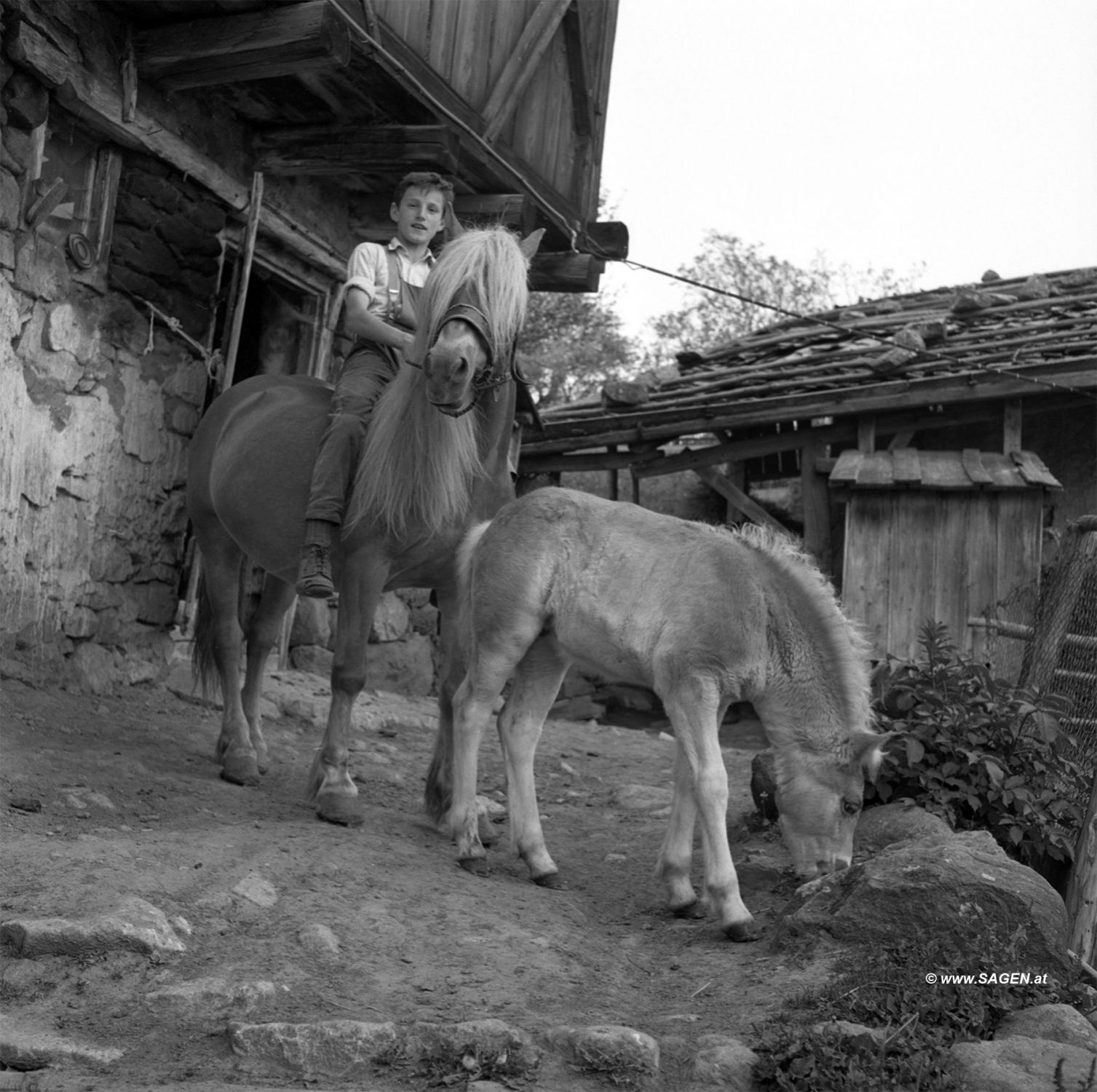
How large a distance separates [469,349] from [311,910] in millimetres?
2311

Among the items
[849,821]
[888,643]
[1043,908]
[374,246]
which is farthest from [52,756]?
[888,643]

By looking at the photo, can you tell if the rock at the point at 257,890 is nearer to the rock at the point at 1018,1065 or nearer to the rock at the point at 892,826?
the rock at the point at 1018,1065

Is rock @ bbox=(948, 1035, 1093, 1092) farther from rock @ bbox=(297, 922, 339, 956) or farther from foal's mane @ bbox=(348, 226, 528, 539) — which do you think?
foal's mane @ bbox=(348, 226, 528, 539)

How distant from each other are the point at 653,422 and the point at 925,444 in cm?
261

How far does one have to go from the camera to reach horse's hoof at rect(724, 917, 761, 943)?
4484 millimetres

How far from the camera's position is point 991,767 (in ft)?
17.6

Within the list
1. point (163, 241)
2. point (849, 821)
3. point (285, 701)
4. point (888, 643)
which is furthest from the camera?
point (888, 643)

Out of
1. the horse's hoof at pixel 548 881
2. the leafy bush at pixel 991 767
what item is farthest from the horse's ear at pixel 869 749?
the horse's hoof at pixel 548 881

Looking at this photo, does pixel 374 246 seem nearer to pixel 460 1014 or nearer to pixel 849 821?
pixel 849 821

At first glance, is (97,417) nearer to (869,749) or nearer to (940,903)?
(869,749)

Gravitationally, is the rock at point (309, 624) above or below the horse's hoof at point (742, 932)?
above

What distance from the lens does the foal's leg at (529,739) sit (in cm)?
507

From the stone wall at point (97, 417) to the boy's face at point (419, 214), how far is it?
1.88m

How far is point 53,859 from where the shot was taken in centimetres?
425
